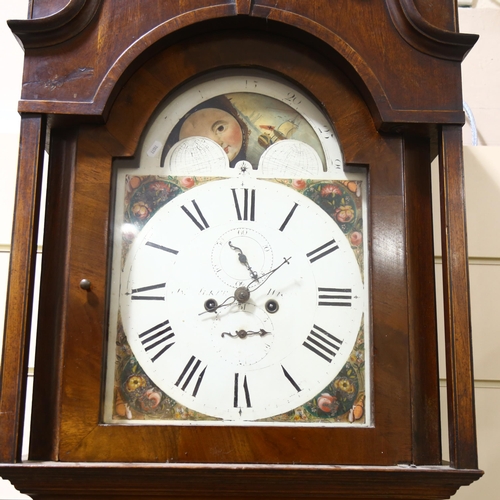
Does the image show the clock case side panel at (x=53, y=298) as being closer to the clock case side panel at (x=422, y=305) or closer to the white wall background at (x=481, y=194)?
the white wall background at (x=481, y=194)

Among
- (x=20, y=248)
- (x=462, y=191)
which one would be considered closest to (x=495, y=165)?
(x=462, y=191)

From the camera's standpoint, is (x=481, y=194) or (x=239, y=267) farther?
(x=481, y=194)

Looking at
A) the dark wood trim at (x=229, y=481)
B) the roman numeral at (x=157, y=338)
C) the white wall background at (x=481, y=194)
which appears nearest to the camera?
the dark wood trim at (x=229, y=481)

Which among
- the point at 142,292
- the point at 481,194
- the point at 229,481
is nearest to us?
the point at 229,481

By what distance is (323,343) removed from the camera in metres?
1.17

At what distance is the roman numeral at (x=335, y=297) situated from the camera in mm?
1181

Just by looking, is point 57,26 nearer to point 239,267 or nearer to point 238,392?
point 239,267

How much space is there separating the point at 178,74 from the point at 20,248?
40cm

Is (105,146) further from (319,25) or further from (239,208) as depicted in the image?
(319,25)

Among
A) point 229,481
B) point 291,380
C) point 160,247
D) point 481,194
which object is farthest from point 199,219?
point 481,194

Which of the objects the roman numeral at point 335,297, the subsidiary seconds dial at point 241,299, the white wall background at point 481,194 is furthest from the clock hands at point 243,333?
the white wall background at point 481,194

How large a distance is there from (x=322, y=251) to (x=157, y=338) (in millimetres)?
305

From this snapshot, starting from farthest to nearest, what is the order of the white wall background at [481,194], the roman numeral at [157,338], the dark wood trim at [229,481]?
the white wall background at [481,194] → the roman numeral at [157,338] → the dark wood trim at [229,481]

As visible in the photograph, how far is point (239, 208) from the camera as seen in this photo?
1215 millimetres
